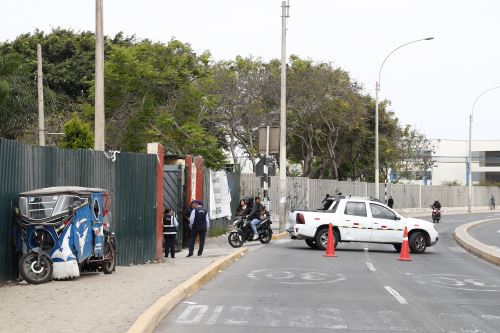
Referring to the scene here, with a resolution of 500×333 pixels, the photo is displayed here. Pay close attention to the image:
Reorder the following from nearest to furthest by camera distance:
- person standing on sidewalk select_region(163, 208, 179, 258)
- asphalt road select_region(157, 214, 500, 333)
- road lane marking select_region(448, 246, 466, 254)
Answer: asphalt road select_region(157, 214, 500, 333) → person standing on sidewalk select_region(163, 208, 179, 258) → road lane marking select_region(448, 246, 466, 254)

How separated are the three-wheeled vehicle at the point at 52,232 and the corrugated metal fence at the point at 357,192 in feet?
88.4

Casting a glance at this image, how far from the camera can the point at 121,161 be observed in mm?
17141

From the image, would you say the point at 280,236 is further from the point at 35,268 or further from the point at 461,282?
the point at 35,268

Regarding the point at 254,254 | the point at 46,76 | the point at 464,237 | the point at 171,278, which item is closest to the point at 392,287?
the point at 171,278

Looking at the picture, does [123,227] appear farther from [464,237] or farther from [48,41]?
[48,41]

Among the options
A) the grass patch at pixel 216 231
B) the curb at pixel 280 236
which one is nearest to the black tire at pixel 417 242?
the curb at pixel 280 236

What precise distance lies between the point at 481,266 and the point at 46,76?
37.2 metres

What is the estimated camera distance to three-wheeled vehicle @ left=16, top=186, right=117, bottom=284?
12961 millimetres

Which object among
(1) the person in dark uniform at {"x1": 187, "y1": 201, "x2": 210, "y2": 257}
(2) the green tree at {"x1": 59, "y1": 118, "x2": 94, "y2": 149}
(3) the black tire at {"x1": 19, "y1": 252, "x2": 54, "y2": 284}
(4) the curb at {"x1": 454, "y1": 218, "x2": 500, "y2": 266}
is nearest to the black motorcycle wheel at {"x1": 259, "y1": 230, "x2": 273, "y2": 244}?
(1) the person in dark uniform at {"x1": 187, "y1": 201, "x2": 210, "y2": 257}

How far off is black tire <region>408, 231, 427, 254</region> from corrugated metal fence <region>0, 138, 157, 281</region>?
32.4 feet

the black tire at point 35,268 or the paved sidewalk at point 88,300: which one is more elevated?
the black tire at point 35,268

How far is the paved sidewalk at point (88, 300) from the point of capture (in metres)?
9.06

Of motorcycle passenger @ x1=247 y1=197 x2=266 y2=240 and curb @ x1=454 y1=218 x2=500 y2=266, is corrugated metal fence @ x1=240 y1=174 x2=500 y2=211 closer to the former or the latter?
curb @ x1=454 y1=218 x2=500 y2=266

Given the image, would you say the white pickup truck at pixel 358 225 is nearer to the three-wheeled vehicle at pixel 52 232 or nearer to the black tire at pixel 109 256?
the black tire at pixel 109 256
